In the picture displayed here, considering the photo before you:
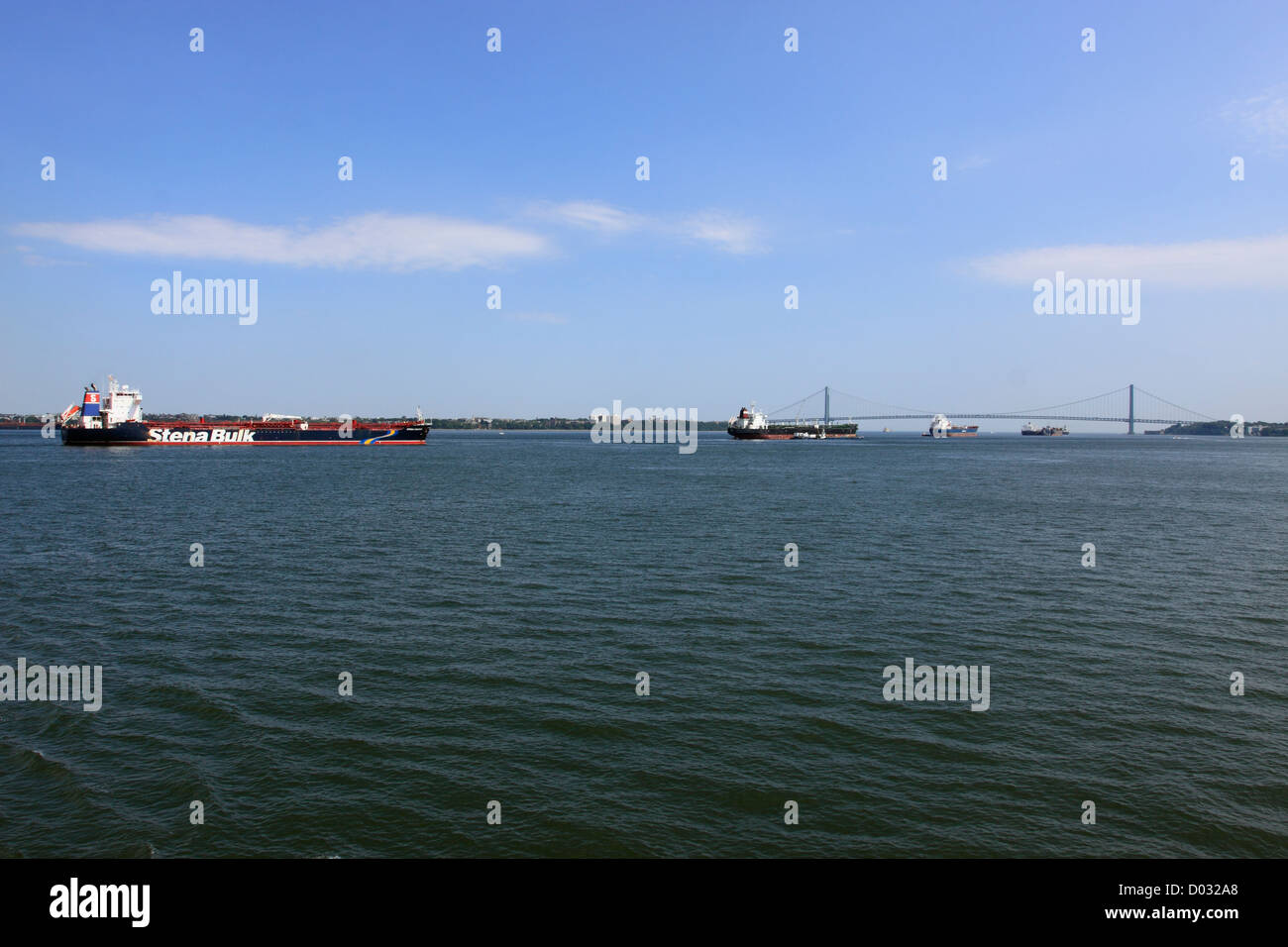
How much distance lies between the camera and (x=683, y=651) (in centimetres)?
2041

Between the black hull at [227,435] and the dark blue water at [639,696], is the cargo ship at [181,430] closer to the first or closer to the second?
the black hull at [227,435]

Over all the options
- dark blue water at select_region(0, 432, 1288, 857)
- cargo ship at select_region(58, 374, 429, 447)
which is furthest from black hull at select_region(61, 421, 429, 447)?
dark blue water at select_region(0, 432, 1288, 857)

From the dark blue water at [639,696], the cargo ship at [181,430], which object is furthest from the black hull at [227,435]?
the dark blue water at [639,696]

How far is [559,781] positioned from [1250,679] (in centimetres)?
1781

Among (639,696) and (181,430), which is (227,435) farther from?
(639,696)

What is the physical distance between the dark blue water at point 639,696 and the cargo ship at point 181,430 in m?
109

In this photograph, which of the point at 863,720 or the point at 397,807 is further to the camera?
the point at 863,720

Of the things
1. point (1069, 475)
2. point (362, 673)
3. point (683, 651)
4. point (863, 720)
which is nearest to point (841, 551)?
point (683, 651)

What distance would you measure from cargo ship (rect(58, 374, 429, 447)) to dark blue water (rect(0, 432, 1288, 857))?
109245 millimetres

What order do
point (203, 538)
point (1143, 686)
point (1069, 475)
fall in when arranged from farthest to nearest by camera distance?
point (1069, 475) < point (203, 538) < point (1143, 686)

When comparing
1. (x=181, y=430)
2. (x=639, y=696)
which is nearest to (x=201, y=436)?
(x=181, y=430)

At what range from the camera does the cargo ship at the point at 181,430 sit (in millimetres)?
129125

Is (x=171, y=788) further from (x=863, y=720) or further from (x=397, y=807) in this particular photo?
(x=863, y=720)

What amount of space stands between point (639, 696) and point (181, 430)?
151 m
